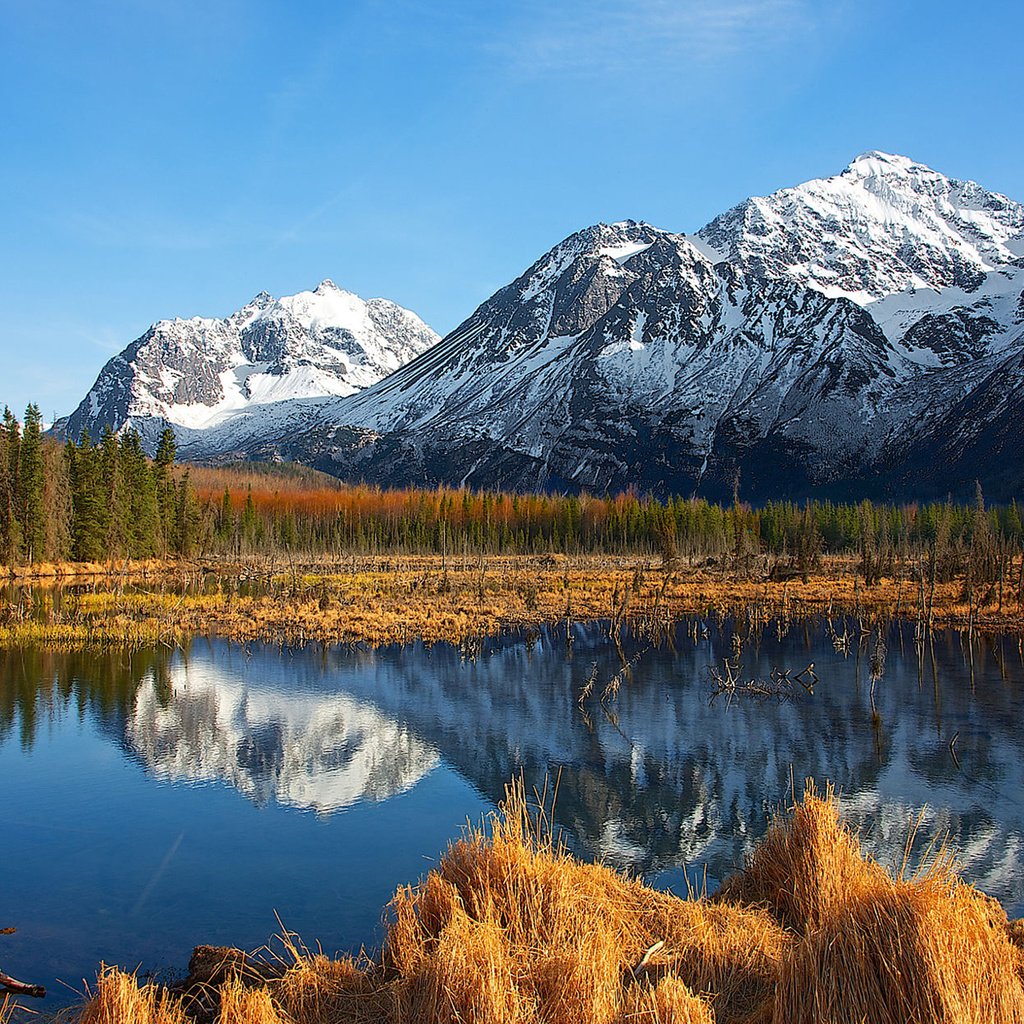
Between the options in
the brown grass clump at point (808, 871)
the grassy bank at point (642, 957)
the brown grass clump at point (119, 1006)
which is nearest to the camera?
the grassy bank at point (642, 957)

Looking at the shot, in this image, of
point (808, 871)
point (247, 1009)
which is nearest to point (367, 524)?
point (808, 871)

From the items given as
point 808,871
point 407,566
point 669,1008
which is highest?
point 669,1008

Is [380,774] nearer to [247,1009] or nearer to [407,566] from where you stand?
[247,1009]

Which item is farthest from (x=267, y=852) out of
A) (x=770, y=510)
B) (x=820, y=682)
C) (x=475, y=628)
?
(x=770, y=510)

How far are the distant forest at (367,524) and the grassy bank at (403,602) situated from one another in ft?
11.9

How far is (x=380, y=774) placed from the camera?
1816 centimetres

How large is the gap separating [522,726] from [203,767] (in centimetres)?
755

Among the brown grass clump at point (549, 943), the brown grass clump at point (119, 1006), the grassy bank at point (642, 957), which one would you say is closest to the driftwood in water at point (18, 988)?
the grassy bank at point (642, 957)

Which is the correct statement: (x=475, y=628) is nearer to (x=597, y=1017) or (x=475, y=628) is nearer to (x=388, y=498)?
(x=597, y=1017)

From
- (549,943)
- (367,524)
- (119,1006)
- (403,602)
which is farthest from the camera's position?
(367,524)

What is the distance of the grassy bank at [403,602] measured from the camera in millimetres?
37375

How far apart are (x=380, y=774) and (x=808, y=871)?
10.9 meters

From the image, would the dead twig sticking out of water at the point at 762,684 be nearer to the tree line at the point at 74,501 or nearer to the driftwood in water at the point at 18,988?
the driftwood in water at the point at 18,988

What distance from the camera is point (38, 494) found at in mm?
66125
